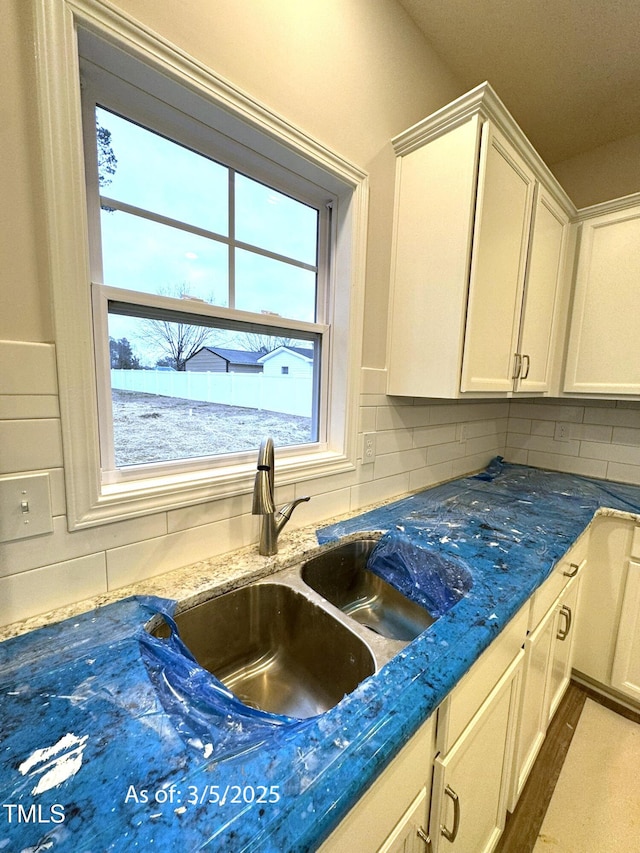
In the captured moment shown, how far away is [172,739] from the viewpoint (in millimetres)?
500

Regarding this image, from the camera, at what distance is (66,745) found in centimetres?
49

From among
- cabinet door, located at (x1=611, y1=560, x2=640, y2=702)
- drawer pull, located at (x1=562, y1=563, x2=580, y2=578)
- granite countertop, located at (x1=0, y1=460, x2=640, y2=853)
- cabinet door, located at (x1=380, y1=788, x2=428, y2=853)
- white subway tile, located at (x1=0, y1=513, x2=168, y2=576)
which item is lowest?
cabinet door, located at (x1=611, y1=560, x2=640, y2=702)

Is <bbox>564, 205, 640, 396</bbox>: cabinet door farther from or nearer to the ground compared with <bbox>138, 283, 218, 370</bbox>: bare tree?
farther from the ground

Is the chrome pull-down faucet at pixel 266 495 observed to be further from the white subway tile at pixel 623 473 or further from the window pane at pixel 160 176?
the white subway tile at pixel 623 473

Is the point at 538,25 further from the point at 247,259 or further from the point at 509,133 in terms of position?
the point at 247,259

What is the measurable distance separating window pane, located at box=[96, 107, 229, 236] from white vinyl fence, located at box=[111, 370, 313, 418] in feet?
1.41

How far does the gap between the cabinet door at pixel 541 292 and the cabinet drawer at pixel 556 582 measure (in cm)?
71

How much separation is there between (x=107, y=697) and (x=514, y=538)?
1.17m

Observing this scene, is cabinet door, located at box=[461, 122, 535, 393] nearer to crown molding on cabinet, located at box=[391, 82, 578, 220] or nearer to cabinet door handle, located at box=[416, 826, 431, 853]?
crown molding on cabinet, located at box=[391, 82, 578, 220]

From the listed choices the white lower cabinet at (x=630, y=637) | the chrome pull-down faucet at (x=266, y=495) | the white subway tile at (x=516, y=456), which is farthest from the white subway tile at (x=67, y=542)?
the white subway tile at (x=516, y=456)

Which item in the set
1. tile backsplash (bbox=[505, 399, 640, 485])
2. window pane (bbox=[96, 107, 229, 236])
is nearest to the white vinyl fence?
window pane (bbox=[96, 107, 229, 236])

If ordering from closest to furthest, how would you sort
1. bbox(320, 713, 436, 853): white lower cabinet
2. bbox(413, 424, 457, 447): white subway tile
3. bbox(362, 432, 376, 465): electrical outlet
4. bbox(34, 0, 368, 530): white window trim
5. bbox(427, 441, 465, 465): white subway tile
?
bbox(320, 713, 436, 853): white lower cabinet
bbox(34, 0, 368, 530): white window trim
bbox(362, 432, 376, 465): electrical outlet
bbox(413, 424, 457, 447): white subway tile
bbox(427, 441, 465, 465): white subway tile

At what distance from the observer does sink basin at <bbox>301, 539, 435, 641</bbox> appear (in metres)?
1.10

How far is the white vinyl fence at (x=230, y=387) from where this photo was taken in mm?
972
